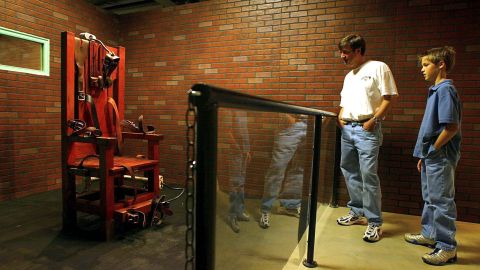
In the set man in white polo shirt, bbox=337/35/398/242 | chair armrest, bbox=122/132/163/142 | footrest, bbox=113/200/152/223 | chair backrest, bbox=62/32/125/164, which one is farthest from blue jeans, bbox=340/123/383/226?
chair backrest, bbox=62/32/125/164

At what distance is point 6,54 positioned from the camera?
3215 mm

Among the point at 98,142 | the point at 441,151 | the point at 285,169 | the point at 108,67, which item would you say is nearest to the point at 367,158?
the point at 441,151

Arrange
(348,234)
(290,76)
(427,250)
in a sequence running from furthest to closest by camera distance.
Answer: (290,76) → (348,234) → (427,250)

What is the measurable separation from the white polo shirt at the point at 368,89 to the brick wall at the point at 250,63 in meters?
0.83

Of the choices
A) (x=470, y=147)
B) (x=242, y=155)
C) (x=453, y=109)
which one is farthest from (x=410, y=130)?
(x=242, y=155)

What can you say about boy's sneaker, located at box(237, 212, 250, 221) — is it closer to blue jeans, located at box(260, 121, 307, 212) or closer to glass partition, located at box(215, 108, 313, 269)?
glass partition, located at box(215, 108, 313, 269)

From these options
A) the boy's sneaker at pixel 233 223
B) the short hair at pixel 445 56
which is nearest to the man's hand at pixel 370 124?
the short hair at pixel 445 56

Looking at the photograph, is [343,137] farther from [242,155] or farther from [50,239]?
[50,239]

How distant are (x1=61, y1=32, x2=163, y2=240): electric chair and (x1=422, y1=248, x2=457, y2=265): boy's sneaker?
1.99m

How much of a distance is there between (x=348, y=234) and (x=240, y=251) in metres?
1.68

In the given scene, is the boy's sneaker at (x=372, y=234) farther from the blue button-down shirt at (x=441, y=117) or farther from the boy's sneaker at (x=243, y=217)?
the boy's sneaker at (x=243, y=217)

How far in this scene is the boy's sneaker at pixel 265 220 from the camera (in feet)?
4.27

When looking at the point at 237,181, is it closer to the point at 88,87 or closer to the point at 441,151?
the point at 441,151

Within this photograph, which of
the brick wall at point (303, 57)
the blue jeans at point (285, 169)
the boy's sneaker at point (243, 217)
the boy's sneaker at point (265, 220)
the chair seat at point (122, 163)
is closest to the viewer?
the boy's sneaker at point (243, 217)
